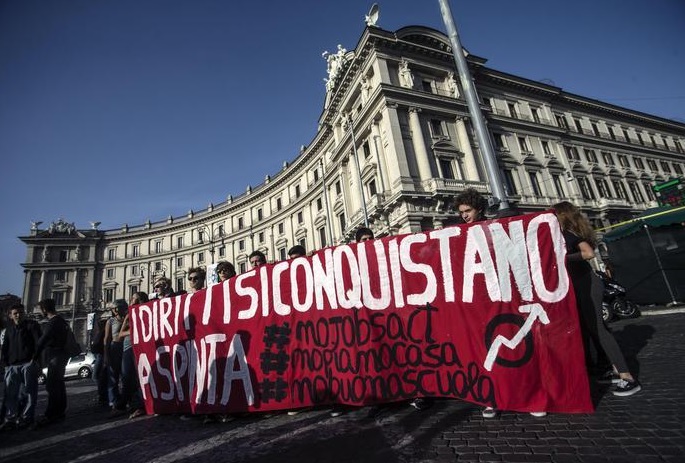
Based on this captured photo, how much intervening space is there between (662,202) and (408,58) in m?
18.9

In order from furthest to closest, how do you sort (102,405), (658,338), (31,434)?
1. (102,405)
2. (658,338)
3. (31,434)

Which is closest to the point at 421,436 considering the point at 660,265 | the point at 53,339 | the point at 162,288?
the point at 162,288

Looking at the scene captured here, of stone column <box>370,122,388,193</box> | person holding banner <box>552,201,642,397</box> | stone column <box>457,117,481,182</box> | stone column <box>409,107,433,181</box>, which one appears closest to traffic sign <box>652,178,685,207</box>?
stone column <box>457,117,481,182</box>

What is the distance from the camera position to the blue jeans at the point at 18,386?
5.14 metres

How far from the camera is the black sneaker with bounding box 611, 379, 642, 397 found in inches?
112

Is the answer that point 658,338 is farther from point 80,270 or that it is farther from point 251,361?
point 80,270

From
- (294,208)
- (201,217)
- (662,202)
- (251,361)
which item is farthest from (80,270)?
(662,202)

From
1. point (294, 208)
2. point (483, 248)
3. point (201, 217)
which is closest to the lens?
point (483, 248)

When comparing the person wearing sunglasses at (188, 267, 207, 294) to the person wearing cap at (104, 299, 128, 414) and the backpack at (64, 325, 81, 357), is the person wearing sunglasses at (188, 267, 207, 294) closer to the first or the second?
the person wearing cap at (104, 299, 128, 414)

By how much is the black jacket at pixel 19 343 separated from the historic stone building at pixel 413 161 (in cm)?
1576

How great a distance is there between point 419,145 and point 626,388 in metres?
20.4

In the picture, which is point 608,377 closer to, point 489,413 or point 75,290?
point 489,413

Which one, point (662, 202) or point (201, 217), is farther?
point (201, 217)

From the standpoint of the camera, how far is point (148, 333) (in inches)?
199
